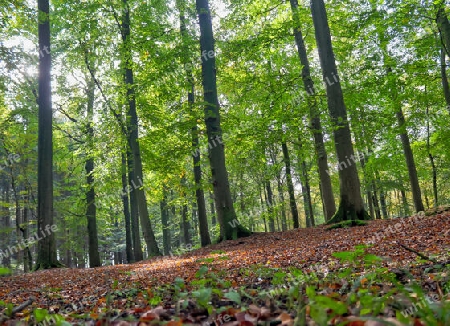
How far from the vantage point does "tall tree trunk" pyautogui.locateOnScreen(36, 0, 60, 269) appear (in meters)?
10.8

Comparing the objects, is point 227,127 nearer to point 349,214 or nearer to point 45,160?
point 349,214

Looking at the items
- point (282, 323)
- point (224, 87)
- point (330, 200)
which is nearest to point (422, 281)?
point (282, 323)

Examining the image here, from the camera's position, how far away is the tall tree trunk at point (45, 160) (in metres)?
10.8

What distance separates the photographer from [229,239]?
1093cm

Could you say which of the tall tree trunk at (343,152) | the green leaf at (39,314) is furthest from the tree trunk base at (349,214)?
the green leaf at (39,314)

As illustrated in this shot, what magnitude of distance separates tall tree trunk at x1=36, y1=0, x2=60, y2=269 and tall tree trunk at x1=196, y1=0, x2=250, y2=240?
17.0 ft

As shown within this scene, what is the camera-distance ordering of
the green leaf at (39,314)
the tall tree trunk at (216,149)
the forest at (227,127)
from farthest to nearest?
the tall tree trunk at (216,149)
the forest at (227,127)
the green leaf at (39,314)

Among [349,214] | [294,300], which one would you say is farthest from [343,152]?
[294,300]

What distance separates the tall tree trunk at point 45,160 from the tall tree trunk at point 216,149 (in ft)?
17.0

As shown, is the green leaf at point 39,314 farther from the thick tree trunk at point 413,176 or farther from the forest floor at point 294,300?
the thick tree trunk at point 413,176

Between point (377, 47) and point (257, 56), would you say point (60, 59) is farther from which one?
point (377, 47)

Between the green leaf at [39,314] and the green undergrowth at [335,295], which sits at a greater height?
the green leaf at [39,314]

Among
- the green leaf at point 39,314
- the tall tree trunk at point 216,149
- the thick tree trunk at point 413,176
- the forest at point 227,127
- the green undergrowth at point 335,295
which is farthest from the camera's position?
the thick tree trunk at point 413,176

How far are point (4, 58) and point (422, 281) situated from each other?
40.3ft
